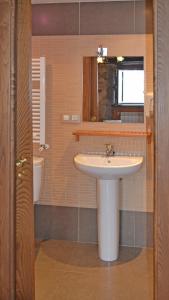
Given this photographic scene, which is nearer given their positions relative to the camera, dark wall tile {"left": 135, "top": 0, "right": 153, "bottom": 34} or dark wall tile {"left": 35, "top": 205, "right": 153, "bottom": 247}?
dark wall tile {"left": 135, "top": 0, "right": 153, "bottom": 34}

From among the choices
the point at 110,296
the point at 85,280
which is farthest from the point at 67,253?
the point at 110,296

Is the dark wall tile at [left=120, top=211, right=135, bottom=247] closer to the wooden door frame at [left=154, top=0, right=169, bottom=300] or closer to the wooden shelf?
the wooden shelf

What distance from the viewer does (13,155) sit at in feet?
6.42

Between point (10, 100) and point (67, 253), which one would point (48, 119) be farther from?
point (10, 100)

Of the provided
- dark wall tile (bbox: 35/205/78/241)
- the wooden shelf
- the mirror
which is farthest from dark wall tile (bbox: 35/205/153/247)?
the mirror

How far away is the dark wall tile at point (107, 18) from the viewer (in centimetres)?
323

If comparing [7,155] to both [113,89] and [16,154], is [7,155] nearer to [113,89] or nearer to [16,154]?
[16,154]

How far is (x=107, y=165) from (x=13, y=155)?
1.28 m

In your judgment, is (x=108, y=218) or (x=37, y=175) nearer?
(x=108, y=218)

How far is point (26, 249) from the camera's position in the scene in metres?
2.01

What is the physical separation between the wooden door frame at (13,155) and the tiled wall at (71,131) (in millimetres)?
1469

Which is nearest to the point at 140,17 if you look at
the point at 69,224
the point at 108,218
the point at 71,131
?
the point at 71,131

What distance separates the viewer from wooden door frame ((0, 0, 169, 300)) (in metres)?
1.72

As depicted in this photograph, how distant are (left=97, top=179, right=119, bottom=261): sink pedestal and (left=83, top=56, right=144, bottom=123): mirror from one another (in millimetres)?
604
